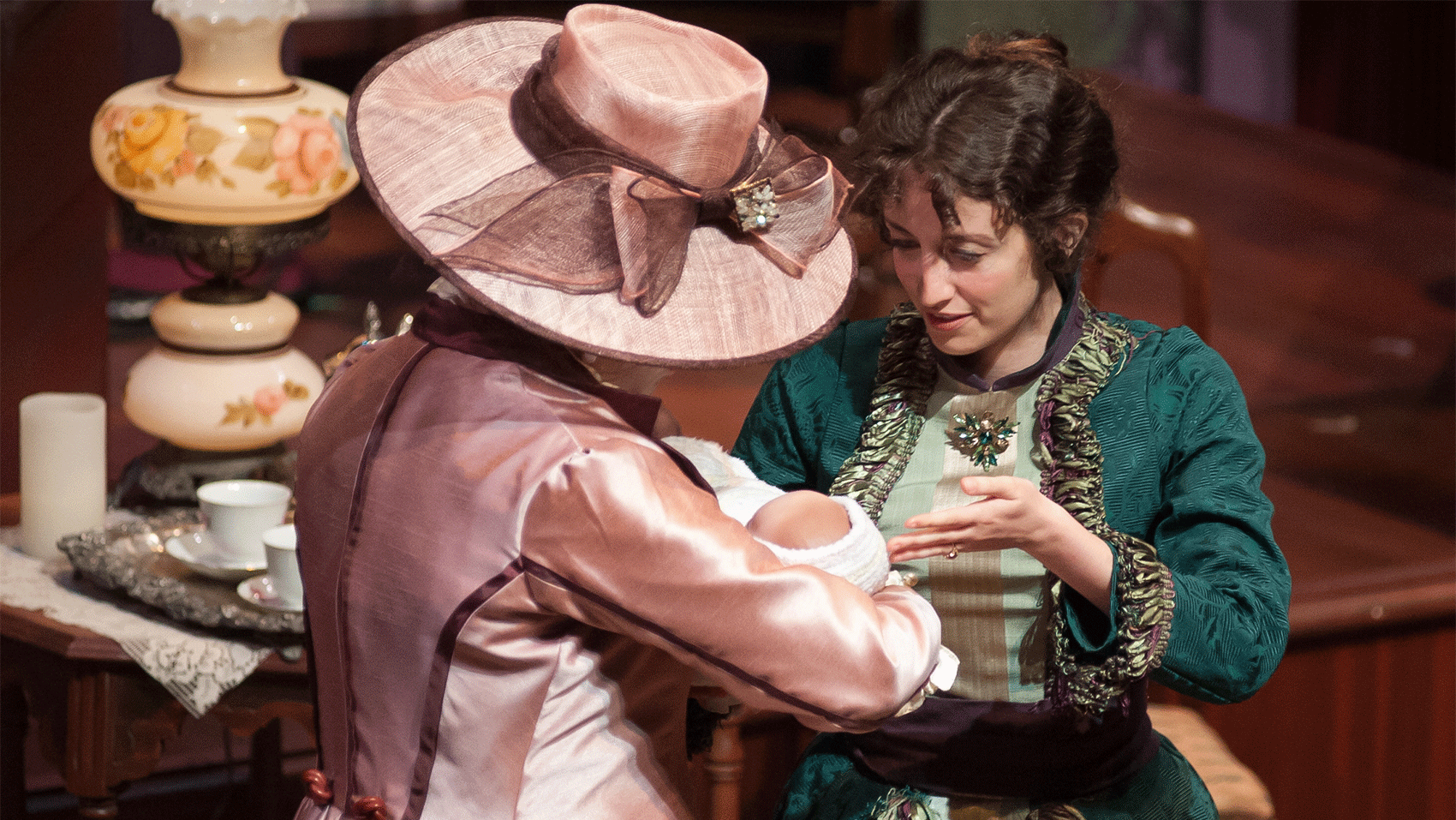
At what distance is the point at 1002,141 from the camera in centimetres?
146

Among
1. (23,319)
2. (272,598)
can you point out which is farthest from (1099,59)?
(272,598)

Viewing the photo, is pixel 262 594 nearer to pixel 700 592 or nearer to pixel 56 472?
pixel 56 472

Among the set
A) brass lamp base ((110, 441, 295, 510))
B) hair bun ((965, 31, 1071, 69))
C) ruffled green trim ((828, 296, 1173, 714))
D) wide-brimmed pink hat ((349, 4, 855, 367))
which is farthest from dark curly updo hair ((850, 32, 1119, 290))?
brass lamp base ((110, 441, 295, 510))

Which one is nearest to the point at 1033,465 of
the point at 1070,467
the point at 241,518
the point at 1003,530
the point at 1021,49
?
the point at 1070,467

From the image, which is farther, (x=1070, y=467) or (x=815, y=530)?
(x=1070, y=467)

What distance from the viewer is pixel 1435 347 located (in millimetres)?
4621

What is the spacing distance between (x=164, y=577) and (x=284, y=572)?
7.5 inches

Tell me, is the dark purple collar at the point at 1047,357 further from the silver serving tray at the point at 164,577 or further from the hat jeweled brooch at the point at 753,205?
the silver serving tray at the point at 164,577

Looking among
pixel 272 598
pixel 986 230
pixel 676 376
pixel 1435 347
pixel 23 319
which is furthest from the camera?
pixel 1435 347

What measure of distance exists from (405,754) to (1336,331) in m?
4.14

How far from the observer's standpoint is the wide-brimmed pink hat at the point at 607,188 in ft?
3.64

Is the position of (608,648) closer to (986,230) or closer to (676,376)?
(986,230)

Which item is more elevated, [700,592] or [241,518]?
[700,592]

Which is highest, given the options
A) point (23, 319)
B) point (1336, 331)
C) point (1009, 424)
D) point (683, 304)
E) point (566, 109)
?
point (566, 109)
